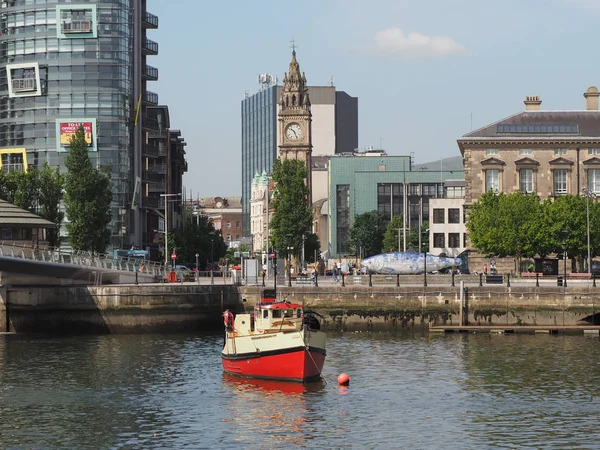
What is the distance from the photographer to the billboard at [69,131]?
143 metres

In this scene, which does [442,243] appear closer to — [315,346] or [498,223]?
[498,223]

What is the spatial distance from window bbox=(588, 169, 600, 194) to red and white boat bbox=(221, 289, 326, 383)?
82.4 metres

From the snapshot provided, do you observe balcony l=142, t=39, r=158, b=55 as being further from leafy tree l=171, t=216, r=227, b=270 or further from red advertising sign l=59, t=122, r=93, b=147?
red advertising sign l=59, t=122, r=93, b=147

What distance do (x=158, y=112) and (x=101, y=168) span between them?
5330 centimetres

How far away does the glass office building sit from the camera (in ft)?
468

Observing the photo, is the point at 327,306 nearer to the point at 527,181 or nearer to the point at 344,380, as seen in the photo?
the point at 344,380

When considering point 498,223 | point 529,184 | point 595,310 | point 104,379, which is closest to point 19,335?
point 104,379

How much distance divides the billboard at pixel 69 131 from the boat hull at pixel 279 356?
258ft

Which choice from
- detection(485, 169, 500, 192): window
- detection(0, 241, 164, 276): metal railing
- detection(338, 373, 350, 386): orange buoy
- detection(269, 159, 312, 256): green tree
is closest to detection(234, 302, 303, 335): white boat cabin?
detection(338, 373, 350, 386): orange buoy

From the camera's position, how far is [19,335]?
93.3 m

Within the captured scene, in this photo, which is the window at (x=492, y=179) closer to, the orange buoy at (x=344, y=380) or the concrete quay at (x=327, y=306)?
the concrete quay at (x=327, y=306)

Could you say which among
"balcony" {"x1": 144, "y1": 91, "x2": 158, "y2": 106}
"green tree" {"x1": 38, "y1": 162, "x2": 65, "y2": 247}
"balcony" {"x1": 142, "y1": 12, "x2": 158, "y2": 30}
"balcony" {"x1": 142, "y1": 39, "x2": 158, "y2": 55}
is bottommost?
"green tree" {"x1": 38, "y1": 162, "x2": 65, "y2": 247}

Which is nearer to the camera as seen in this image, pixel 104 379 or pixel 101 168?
pixel 104 379

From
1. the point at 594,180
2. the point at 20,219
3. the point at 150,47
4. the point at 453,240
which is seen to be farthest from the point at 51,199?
the point at 453,240
